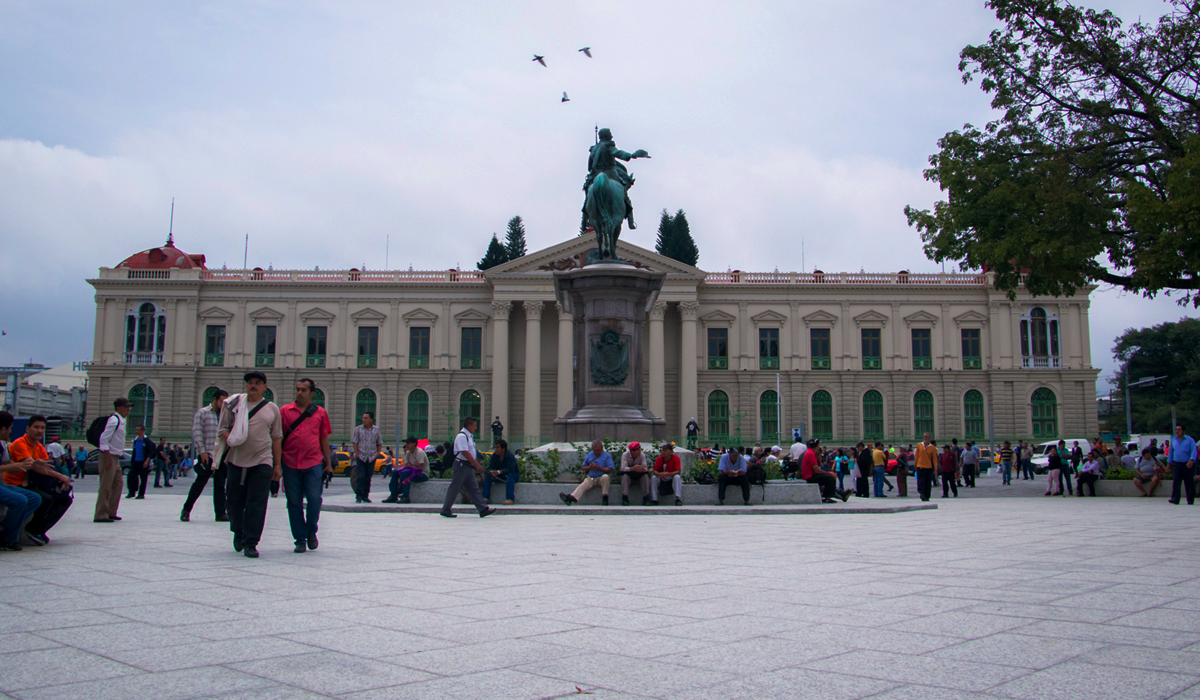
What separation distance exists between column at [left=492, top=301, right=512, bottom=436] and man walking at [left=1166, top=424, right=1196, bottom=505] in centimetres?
4005

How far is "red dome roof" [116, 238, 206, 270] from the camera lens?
55.9 m

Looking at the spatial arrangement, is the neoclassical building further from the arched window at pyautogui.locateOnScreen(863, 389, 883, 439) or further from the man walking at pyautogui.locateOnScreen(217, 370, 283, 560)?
the man walking at pyautogui.locateOnScreen(217, 370, 283, 560)

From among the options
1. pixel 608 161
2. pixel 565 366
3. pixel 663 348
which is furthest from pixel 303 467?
pixel 663 348

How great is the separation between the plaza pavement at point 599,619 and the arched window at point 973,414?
48565 millimetres

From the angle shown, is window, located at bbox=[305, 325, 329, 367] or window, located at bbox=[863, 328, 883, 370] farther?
window, located at bbox=[863, 328, 883, 370]

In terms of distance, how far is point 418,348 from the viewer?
183 ft

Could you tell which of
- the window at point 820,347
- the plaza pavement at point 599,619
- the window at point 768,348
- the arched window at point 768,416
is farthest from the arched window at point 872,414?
the plaza pavement at point 599,619

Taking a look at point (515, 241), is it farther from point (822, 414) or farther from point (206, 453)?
point (206, 453)

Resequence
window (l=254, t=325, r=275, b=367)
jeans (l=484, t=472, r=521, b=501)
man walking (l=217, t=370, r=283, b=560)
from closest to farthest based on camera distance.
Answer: man walking (l=217, t=370, r=283, b=560)
jeans (l=484, t=472, r=521, b=501)
window (l=254, t=325, r=275, b=367)

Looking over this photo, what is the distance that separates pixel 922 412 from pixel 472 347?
27.0 m

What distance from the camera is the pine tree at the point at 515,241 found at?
72000mm

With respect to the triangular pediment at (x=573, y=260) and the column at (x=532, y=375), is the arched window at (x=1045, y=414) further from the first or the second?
the column at (x=532, y=375)

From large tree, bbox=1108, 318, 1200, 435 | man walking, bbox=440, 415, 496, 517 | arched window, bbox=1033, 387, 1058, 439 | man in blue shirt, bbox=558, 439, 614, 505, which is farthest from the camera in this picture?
large tree, bbox=1108, 318, 1200, 435

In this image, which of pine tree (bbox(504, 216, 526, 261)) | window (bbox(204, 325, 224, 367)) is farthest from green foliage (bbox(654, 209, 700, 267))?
window (bbox(204, 325, 224, 367))
